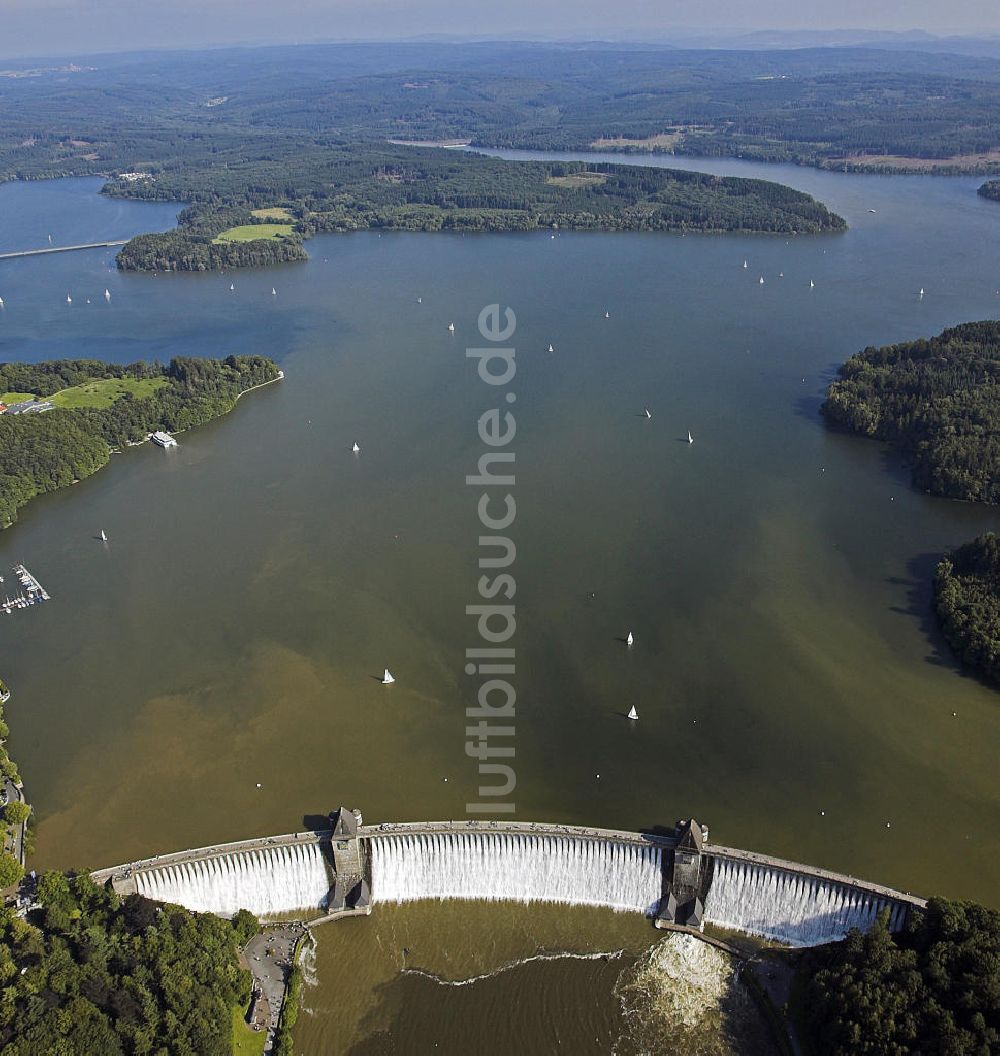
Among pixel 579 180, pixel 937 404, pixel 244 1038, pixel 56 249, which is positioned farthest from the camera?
pixel 579 180

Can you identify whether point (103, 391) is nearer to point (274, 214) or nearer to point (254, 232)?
point (254, 232)

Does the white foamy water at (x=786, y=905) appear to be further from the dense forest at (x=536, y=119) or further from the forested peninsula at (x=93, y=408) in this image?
the dense forest at (x=536, y=119)

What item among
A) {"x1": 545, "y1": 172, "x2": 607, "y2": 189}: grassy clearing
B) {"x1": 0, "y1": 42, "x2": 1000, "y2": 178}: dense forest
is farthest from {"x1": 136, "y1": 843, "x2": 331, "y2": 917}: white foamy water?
{"x1": 0, "y1": 42, "x2": 1000, "y2": 178}: dense forest

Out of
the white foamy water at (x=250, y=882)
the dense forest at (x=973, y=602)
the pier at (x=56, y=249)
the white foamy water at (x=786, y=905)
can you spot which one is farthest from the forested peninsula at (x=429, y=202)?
the white foamy water at (x=786, y=905)

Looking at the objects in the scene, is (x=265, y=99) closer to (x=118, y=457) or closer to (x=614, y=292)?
(x=614, y=292)

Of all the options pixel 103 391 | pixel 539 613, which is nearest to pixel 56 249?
pixel 103 391
